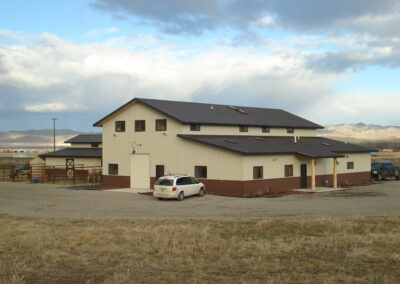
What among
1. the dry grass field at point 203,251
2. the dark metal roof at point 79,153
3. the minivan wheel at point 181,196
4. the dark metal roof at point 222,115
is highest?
the dark metal roof at point 222,115

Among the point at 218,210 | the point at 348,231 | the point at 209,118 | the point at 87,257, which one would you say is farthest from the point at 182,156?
the point at 87,257

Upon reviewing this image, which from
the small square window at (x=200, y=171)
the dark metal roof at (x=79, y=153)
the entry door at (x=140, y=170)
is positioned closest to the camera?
the small square window at (x=200, y=171)

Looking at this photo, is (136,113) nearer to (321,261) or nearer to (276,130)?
(276,130)

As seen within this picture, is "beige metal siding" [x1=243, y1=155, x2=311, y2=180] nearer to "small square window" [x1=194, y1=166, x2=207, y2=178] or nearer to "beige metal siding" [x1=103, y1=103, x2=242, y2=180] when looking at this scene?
"beige metal siding" [x1=103, y1=103, x2=242, y2=180]

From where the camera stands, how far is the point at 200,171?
119 feet

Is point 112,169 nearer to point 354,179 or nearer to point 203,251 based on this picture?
point 354,179

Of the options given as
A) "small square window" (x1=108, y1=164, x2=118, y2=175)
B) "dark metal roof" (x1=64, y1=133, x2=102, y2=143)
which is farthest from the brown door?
"dark metal roof" (x1=64, y1=133, x2=102, y2=143)

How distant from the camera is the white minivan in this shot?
1232 inches

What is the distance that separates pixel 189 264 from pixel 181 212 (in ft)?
41.0

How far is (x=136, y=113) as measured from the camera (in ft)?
135

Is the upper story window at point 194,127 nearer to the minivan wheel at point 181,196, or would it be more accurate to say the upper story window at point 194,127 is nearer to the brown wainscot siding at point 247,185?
the brown wainscot siding at point 247,185

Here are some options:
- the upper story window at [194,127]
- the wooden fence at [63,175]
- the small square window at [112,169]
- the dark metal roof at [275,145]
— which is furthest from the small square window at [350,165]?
the wooden fence at [63,175]

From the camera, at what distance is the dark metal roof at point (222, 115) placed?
39.9 meters

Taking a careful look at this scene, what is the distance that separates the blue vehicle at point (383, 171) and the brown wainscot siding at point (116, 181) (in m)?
26.0
